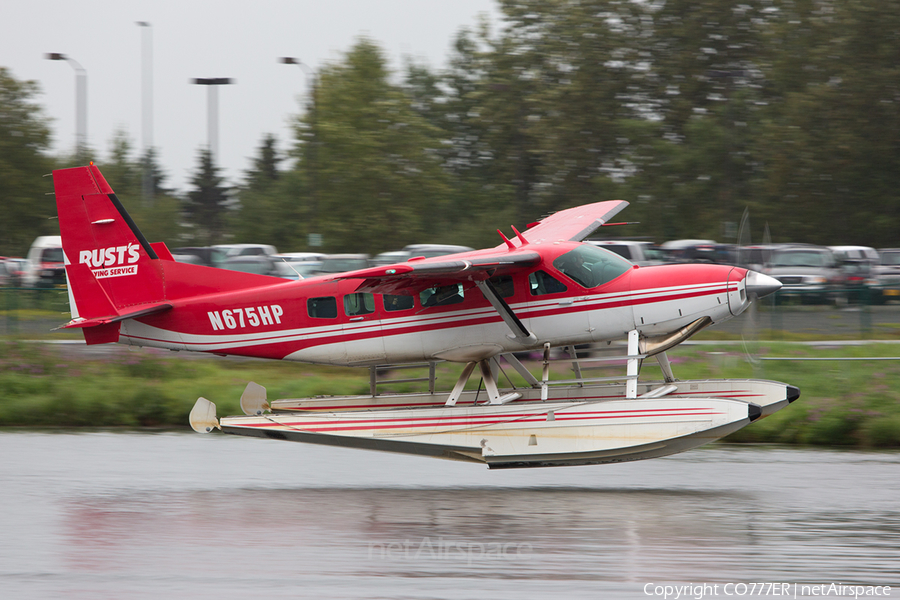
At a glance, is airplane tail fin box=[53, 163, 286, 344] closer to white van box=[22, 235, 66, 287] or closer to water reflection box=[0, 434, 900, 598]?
water reflection box=[0, 434, 900, 598]

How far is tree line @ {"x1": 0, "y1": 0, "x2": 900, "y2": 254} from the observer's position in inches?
1700

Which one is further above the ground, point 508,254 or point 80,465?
point 508,254

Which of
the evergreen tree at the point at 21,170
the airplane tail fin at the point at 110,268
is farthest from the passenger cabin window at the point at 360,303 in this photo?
the evergreen tree at the point at 21,170

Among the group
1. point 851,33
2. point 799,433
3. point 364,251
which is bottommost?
point 364,251

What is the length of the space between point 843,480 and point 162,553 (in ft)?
27.6

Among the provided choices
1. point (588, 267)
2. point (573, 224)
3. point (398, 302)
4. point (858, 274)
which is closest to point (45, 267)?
point (398, 302)

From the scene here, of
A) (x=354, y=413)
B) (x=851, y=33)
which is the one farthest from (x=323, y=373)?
(x=851, y=33)

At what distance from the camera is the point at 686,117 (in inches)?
1892

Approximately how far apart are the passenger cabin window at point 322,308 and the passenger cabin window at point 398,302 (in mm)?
711

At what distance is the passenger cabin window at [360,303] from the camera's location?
11.7m

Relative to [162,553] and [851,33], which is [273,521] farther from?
[851,33]

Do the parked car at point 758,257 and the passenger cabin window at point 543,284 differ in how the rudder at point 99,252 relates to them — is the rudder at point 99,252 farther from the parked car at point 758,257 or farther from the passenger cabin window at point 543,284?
the parked car at point 758,257

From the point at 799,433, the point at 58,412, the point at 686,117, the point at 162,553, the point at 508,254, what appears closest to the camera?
the point at 162,553

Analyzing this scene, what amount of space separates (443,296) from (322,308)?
1.68 m
